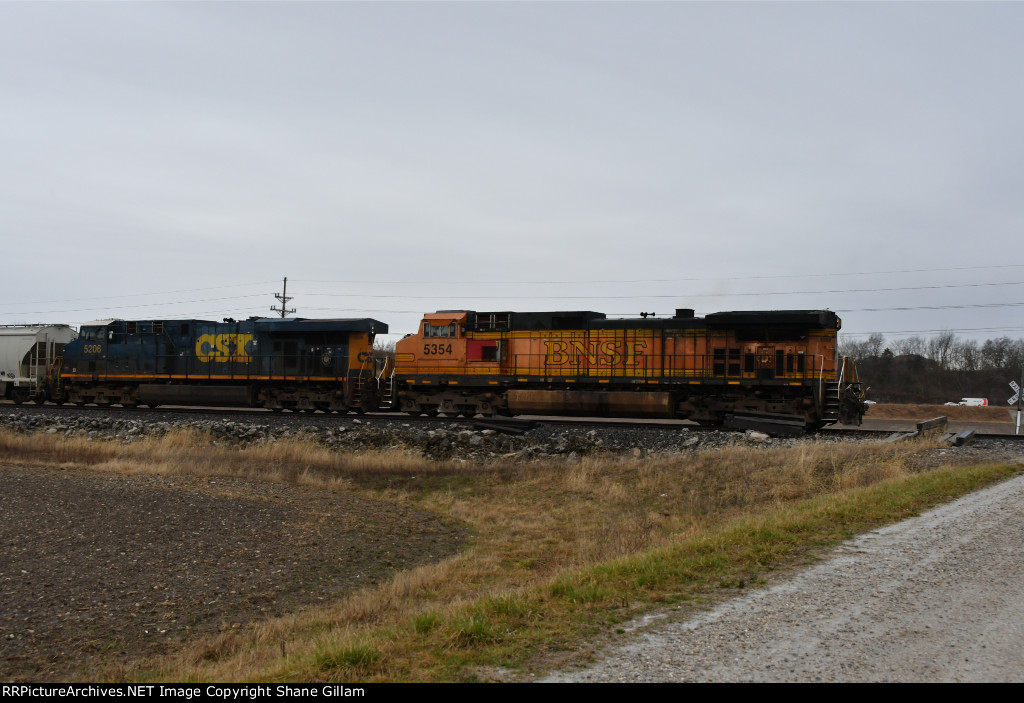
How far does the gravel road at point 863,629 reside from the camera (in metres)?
4.27

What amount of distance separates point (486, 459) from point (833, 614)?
12931 mm

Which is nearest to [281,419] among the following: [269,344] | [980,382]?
[269,344]

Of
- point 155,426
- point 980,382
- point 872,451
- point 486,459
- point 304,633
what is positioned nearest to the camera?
point 304,633

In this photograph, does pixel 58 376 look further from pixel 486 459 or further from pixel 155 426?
pixel 486 459

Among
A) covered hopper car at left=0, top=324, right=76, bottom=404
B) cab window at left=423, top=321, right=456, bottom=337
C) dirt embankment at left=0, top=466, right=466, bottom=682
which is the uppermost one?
cab window at left=423, top=321, right=456, bottom=337

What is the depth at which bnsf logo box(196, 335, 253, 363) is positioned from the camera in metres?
27.7

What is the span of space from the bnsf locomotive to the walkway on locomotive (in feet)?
6.90

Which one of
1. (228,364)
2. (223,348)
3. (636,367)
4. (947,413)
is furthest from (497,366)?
(947,413)

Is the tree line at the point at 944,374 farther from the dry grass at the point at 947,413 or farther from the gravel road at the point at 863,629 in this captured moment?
the gravel road at the point at 863,629

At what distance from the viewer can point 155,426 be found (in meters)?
22.1

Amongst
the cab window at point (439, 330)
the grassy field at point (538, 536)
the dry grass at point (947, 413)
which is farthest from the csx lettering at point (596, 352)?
the dry grass at point (947, 413)

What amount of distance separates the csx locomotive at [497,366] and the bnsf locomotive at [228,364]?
0.05 meters

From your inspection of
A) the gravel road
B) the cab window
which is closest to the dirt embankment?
the gravel road

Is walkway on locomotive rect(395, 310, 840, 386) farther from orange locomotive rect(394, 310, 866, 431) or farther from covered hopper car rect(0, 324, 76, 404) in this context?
covered hopper car rect(0, 324, 76, 404)
